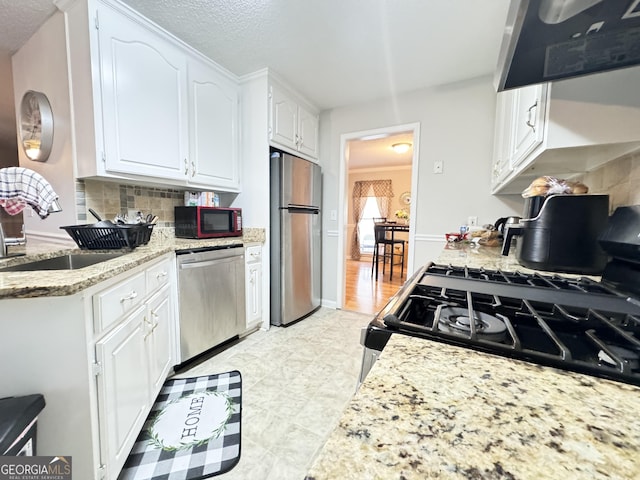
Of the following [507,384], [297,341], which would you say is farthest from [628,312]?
[297,341]

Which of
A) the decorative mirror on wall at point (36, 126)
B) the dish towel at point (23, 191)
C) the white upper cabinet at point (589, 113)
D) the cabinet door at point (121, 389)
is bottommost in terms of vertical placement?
the cabinet door at point (121, 389)

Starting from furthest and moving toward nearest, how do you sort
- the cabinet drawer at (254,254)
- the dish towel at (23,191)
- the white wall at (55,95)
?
the cabinet drawer at (254,254), the white wall at (55,95), the dish towel at (23,191)

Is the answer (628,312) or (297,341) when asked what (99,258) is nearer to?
(297,341)

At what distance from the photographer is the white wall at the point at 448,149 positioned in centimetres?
237

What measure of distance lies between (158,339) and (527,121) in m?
2.03

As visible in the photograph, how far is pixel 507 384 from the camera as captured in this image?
14.0 inches

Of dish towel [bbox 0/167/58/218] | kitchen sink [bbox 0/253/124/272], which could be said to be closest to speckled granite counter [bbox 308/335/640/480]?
kitchen sink [bbox 0/253/124/272]

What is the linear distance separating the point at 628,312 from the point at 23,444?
59.7 inches

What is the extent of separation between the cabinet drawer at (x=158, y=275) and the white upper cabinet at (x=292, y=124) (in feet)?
4.61

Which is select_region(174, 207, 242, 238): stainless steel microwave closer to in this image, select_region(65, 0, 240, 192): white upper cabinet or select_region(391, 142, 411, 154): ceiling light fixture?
select_region(65, 0, 240, 192): white upper cabinet

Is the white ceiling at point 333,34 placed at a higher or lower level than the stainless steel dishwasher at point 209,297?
higher

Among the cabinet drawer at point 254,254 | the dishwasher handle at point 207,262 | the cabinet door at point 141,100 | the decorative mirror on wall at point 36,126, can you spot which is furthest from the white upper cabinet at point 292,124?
the decorative mirror on wall at point 36,126

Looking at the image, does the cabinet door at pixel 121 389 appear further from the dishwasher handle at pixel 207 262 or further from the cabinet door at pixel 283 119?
the cabinet door at pixel 283 119

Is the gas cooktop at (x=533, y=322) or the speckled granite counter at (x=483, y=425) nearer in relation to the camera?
the speckled granite counter at (x=483, y=425)
